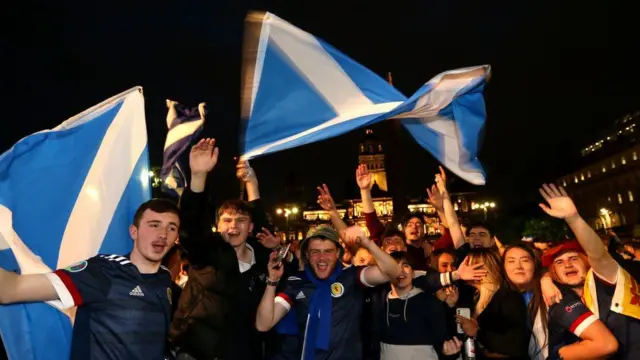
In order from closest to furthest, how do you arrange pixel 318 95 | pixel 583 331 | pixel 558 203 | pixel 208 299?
pixel 583 331 < pixel 558 203 < pixel 208 299 < pixel 318 95

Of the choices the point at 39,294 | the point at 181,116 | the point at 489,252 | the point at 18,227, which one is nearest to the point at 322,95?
the point at 181,116

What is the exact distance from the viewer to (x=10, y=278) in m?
2.65

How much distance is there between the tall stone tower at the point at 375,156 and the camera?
4850 inches

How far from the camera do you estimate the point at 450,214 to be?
243 inches

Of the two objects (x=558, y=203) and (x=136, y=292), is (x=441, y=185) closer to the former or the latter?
(x=558, y=203)

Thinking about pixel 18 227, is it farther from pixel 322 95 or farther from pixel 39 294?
pixel 322 95

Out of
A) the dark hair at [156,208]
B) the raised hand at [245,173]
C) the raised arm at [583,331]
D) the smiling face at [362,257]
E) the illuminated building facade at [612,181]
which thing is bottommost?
the raised arm at [583,331]

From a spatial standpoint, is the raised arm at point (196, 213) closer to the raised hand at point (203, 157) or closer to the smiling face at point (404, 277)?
the raised hand at point (203, 157)

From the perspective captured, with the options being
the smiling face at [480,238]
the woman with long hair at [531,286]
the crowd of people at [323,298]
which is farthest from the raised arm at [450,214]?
the woman with long hair at [531,286]

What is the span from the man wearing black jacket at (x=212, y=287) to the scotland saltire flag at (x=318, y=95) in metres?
0.84

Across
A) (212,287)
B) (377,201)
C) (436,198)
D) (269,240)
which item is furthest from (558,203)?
(377,201)

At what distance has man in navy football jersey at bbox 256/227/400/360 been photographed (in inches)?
156

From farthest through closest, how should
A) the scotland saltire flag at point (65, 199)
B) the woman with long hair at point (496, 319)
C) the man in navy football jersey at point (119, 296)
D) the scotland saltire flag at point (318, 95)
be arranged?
1. the scotland saltire flag at point (318, 95)
2. the woman with long hair at point (496, 319)
3. the scotland saltire flag at point (65, 199)
4. the man in navy football jersey at point (119, 296)

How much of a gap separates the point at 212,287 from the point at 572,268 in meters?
2.96
